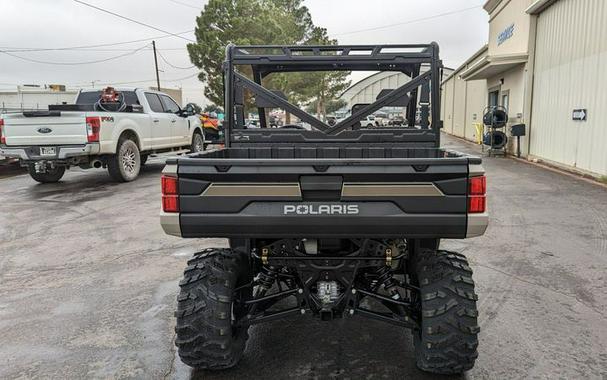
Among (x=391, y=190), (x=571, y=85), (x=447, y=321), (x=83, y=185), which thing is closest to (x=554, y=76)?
(x=571, y=85)

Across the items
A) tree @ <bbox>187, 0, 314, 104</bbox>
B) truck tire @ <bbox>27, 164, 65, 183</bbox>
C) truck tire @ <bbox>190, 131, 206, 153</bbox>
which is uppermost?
tree @ <bbox>187, 0, 314, 104</bbox>

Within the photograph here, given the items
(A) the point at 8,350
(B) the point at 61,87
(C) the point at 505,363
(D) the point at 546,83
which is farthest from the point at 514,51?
(B) the point at 61,87

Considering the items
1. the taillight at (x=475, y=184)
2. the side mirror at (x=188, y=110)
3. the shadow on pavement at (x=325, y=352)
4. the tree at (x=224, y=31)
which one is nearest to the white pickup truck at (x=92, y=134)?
the side mirror at (x=188, y=110)

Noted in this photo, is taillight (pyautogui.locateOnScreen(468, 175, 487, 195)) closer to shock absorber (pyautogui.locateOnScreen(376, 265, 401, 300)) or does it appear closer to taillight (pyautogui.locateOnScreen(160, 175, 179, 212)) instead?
shock absorber (pyautogui.locateOnScreen(376, 265, 401, 300))

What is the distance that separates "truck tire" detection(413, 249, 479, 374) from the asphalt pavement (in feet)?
0.80

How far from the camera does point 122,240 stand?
21.4 feet

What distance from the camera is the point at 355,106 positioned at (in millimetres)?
4238

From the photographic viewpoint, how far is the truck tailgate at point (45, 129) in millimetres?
9508

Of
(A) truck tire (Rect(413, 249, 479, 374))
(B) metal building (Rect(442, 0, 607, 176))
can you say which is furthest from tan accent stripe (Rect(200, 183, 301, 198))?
(B) metal building (Rect(442, 0, 607, 176))

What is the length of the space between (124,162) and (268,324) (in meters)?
8.31

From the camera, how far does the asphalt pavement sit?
10.5ft

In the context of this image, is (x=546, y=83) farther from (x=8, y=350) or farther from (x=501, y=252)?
(x=8, y=350)

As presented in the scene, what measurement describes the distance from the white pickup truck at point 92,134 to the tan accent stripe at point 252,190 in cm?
796

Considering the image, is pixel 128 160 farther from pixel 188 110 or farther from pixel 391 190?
pixel 391 190
